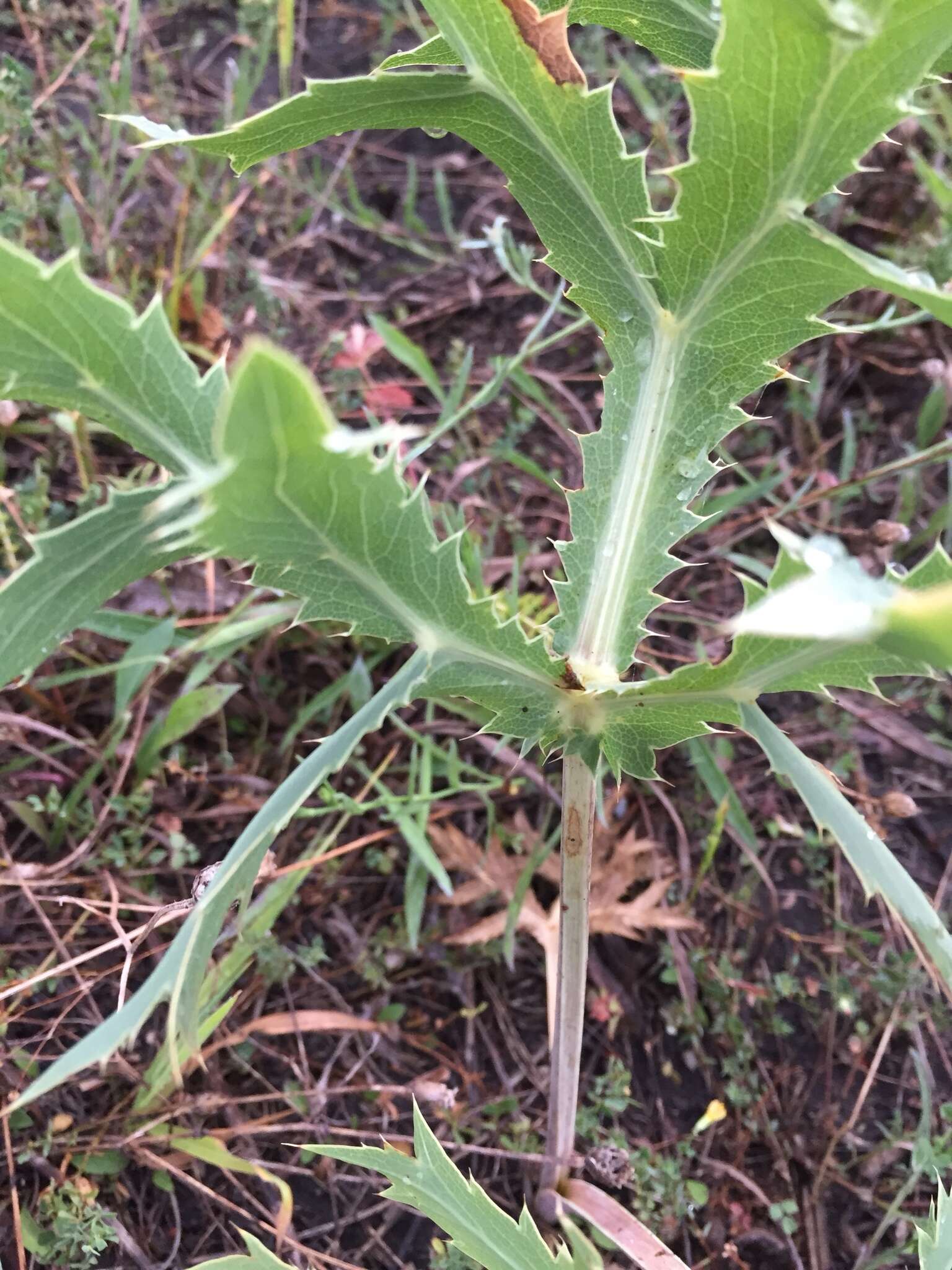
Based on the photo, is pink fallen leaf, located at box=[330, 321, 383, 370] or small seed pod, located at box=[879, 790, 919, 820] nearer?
small seed pod, located at box=[879, 790, 919, 820]

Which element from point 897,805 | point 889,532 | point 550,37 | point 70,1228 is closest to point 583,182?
point 550,37

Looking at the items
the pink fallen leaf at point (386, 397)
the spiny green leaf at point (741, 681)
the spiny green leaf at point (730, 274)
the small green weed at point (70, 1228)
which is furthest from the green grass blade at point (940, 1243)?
the pink fallen leaf at point (386, 397)

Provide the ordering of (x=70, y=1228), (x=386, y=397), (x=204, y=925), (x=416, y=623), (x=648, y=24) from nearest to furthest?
(x=204, y=925)
(x=416, y=623)
(x=648, y=24)
(x=70, y=1228)
(x=386, y=397)

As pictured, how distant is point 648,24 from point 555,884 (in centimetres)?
119

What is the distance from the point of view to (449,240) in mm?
2184

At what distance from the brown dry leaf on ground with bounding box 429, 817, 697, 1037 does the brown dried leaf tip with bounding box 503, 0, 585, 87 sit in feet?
3.45

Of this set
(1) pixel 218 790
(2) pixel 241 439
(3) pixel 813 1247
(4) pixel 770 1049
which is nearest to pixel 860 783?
(4) pixel 770 1049

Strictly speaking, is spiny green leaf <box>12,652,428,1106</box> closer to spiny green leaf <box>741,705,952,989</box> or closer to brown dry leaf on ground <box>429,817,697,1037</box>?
spiny green leaf <box>741,705,952,989</box>

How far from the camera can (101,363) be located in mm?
689

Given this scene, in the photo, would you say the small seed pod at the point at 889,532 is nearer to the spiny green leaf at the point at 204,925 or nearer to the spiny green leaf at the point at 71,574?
the spiny green leaf at the point at 204,925

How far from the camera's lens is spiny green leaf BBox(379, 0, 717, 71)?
86cm

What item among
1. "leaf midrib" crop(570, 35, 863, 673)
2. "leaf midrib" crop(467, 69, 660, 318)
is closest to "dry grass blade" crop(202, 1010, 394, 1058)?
"leaf midrib" crop(570, 35, 863, 673)

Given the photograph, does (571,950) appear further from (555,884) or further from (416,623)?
(555,884)

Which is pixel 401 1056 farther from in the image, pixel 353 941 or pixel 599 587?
pixel 599 587
